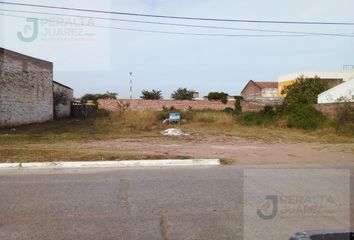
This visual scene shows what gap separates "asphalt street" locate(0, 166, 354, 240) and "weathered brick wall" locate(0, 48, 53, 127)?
1620 cm

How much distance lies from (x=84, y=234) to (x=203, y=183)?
3.48 metres

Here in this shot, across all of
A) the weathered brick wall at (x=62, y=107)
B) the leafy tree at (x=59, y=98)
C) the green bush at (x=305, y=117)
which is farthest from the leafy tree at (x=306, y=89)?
the leafy tree at (x=59, y=98)

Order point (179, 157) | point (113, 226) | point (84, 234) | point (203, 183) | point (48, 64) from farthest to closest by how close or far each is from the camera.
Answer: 1. point (48, 64)
2. point (179, 157)
3. point (203, 183)
4. point (113, 226)
5. point (84, 234)

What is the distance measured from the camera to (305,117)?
82.8ft

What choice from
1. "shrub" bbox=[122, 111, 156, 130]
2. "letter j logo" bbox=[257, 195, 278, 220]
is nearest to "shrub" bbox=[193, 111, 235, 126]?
"shrub" bbox=[122, 111, 156, 130]

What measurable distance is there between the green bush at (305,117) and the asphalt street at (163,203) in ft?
51.1

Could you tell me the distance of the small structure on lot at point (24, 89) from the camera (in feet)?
77.3

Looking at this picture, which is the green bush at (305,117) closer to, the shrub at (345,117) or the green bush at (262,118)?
the green bush at (262,118)

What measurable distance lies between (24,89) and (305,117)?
61.9 ft

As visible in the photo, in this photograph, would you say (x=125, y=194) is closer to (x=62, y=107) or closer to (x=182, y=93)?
(x=62, y=107)

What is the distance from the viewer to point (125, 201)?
6367mm

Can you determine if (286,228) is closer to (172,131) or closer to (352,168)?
(352,168)

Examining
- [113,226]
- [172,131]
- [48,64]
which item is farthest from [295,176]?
[48,64]

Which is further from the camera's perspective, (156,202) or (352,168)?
(352,168)
